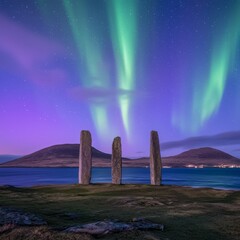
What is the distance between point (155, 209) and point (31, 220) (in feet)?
21.8

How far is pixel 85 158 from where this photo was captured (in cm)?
3509

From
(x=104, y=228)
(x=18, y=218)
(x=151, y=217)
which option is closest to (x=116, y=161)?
(x=151, y=217)

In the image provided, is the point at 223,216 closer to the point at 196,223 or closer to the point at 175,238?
the point at 196,223

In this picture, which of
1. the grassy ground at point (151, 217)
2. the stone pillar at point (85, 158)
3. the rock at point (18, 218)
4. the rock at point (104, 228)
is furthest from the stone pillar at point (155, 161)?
the rock at point (104, 228)

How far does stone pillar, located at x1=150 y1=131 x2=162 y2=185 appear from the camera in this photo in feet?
112

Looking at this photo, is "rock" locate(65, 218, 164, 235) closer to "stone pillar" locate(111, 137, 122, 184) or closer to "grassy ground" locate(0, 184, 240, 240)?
"grassy ground" locate(0, 184, 240, 240)

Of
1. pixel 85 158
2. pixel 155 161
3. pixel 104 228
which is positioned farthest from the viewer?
pixel 85 158

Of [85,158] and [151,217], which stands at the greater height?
[85,158]

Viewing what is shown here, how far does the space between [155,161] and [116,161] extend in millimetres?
3630

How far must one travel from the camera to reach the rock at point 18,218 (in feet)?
40.1

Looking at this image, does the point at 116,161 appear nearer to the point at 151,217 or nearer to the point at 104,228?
the point at 151,217

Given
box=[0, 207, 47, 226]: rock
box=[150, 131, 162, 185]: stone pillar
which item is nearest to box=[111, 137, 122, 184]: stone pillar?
box=[150, 131, 162, 185]: stone pillar

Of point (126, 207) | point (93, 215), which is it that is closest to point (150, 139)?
point (126, 207)

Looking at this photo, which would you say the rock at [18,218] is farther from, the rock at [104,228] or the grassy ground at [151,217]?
the rock at [104,228]
